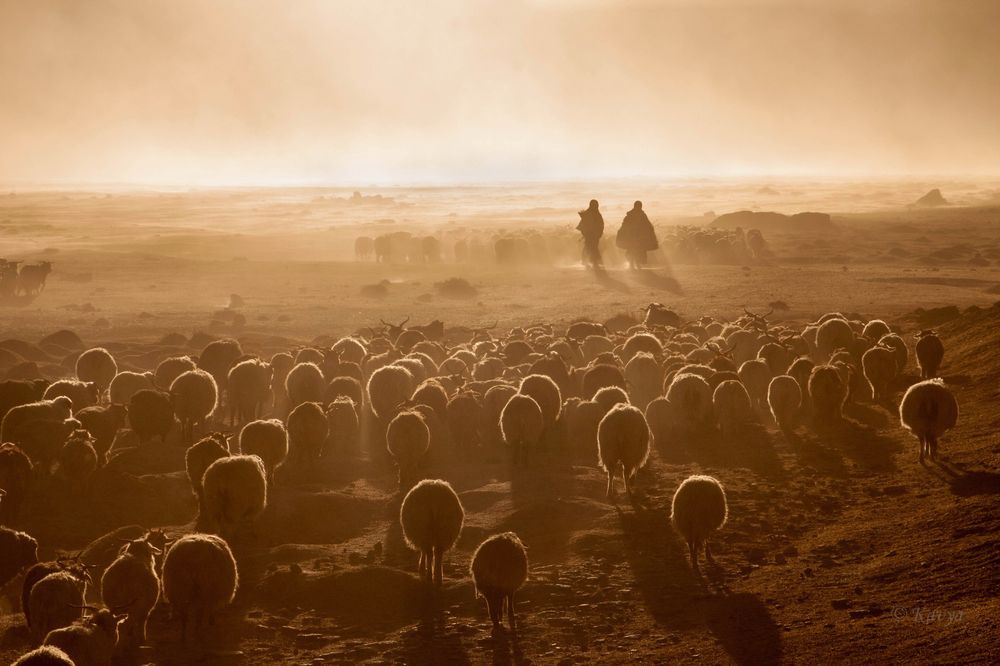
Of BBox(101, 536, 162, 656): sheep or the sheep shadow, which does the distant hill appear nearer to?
the sheep shadow

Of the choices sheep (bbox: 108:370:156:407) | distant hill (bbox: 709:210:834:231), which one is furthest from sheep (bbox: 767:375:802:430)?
distant hill (bbox: 709:210:834:231)

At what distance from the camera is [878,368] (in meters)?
19.2

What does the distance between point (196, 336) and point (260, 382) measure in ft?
38.2

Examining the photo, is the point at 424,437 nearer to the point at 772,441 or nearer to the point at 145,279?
the point at 772,441

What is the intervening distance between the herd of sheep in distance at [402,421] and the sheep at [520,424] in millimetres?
29

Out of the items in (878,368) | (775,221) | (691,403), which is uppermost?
(775,221)

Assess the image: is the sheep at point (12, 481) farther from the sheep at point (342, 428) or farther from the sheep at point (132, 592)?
the sheep at point (342, 428)

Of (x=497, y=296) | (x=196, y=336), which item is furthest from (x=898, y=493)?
(x=497, y=296)

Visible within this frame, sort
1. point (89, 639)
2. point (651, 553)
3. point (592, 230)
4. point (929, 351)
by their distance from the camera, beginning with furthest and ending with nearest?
point (592, 230), point (929, 351), point (651, 553), point (89, 639)

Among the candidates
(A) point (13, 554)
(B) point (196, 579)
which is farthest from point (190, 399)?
(B) point (196, 579)

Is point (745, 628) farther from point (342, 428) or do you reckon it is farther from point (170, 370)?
point (170, 370)

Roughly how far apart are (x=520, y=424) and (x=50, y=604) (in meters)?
7.90

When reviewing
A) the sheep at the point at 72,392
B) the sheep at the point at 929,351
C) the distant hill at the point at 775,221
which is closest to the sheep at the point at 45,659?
the sheep at the point at 72,392

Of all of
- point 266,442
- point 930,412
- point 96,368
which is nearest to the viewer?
point 930,412
